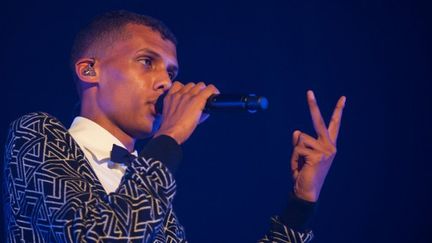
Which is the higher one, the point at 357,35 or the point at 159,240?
the point at 357,35

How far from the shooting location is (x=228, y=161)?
2797 mm

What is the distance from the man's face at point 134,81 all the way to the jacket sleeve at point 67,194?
25cm

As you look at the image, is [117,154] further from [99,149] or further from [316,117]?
[316,117]

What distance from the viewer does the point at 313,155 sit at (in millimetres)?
1359

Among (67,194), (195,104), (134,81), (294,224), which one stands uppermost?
(134,81)

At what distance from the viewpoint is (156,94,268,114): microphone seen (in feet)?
3.79

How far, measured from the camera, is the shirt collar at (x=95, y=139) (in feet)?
4.25

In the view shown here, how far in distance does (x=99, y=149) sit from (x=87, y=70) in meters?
0.29

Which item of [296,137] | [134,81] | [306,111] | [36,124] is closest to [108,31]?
[134,81]

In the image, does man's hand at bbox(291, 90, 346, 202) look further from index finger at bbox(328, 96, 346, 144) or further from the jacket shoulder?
the jacket shoulder

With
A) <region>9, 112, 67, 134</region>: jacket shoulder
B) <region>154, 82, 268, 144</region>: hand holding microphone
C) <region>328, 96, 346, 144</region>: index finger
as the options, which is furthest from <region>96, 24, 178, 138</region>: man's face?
<region>328, 96, 346, 144</region>: index finger

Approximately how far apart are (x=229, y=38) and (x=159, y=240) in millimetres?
1929

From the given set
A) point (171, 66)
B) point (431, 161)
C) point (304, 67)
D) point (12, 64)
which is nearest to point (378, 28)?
point (304, 67)

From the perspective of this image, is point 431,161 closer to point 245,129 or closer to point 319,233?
point 319,233
